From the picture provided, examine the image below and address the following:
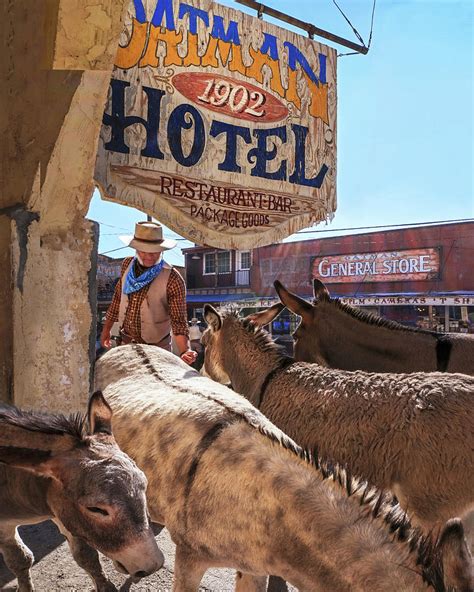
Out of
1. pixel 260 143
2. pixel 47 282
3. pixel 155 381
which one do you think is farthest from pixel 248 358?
pixel 260 143

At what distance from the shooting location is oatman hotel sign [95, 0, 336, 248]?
460 centimetres

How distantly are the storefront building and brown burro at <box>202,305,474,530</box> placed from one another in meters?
16.4

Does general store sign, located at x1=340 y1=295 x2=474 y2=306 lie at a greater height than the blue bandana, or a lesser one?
lesser

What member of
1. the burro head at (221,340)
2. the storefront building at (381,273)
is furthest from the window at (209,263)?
the burro head at (221,340)

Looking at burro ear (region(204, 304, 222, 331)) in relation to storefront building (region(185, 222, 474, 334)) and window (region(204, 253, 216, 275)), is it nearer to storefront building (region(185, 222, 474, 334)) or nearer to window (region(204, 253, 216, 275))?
storefront building (region(185, 222, 474, 334))

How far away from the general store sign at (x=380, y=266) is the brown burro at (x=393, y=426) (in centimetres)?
2109

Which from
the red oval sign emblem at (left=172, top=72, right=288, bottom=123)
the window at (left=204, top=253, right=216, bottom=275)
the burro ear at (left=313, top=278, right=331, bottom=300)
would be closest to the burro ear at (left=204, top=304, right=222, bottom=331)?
the burro ear at (left=313, top=278, right=331, bottom=300)

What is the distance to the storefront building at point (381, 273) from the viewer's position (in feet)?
72.4

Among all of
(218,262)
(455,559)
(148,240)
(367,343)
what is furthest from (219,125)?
(218,262)

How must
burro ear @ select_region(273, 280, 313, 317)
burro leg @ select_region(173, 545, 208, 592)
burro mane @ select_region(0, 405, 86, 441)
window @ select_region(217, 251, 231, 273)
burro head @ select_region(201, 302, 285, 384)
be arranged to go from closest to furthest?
burro mane @ select_region(0, 405, 86, 441) → burro leg @ select_region(173, 545, 208, 592) → burro head @ select_region(201, 302, 285, 384) → burro ear @ select_region(273, 280, 313, 317) → window @ select_region(217, 251, 231, 273)

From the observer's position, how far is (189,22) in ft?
16.3

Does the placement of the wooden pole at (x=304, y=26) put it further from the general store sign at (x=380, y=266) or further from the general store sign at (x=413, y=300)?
the general store sign at (x=380, y=266)

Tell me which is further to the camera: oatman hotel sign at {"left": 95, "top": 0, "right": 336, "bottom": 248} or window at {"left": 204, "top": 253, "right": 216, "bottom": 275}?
window at {"left": 204, "top": 253, "right": 216, "bottom": 275}

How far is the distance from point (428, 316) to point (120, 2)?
2112 cm
